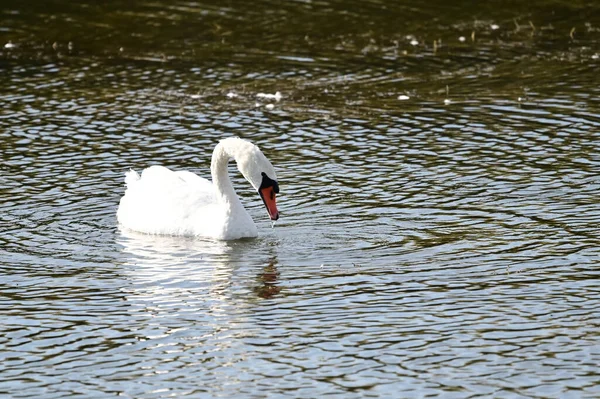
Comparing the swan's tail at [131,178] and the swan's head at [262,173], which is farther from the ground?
the swan's head at [262,173]

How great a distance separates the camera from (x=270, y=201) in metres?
16.0

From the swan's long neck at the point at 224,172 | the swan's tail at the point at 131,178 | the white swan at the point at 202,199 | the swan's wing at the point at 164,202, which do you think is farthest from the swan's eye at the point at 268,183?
the swan's tail at the point at 131,178

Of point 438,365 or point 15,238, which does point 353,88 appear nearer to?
point 15,238

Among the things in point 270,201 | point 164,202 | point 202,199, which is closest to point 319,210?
point 270,201

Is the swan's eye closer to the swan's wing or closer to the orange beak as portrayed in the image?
the orange beak

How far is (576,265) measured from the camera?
14258 mm

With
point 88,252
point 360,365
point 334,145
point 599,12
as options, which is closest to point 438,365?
point 360,365

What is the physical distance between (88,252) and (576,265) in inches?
227

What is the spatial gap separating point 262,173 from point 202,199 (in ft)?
4.26

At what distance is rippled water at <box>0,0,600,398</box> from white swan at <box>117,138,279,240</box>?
0.27 meters

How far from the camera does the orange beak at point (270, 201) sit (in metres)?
16.0

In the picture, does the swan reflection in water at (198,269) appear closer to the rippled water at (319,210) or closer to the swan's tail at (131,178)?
the rippled water at (319,210)

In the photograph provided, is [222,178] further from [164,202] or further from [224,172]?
[164,202]

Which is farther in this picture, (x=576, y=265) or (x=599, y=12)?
(x=599, y=12)
